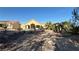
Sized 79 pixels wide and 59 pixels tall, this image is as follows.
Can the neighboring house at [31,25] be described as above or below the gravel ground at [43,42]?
above

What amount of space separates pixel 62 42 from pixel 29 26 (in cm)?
43

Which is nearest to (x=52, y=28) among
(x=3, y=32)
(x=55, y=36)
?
(x=55, y=36)

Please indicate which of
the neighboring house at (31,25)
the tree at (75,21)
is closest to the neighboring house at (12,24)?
the neighboring house at (31,25)

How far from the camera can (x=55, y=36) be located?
7727 mm

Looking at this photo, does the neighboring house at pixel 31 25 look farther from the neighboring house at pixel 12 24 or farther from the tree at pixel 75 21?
the tree at pixel 75 21

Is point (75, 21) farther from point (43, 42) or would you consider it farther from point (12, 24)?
point (12, 24)

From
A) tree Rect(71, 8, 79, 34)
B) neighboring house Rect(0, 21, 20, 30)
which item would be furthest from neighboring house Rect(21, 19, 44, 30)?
tree Rect(71, 8, 79, 34)

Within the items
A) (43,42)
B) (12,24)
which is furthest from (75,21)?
(12,24)

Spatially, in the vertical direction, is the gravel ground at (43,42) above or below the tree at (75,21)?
below

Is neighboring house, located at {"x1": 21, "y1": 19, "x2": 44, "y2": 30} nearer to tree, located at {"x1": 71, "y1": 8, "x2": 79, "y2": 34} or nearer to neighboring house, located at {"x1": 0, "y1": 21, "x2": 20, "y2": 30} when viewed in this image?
Answer: neighboring house, located at {"x1": 0, "y1": 21, "x2": 20, "y2": 30}
